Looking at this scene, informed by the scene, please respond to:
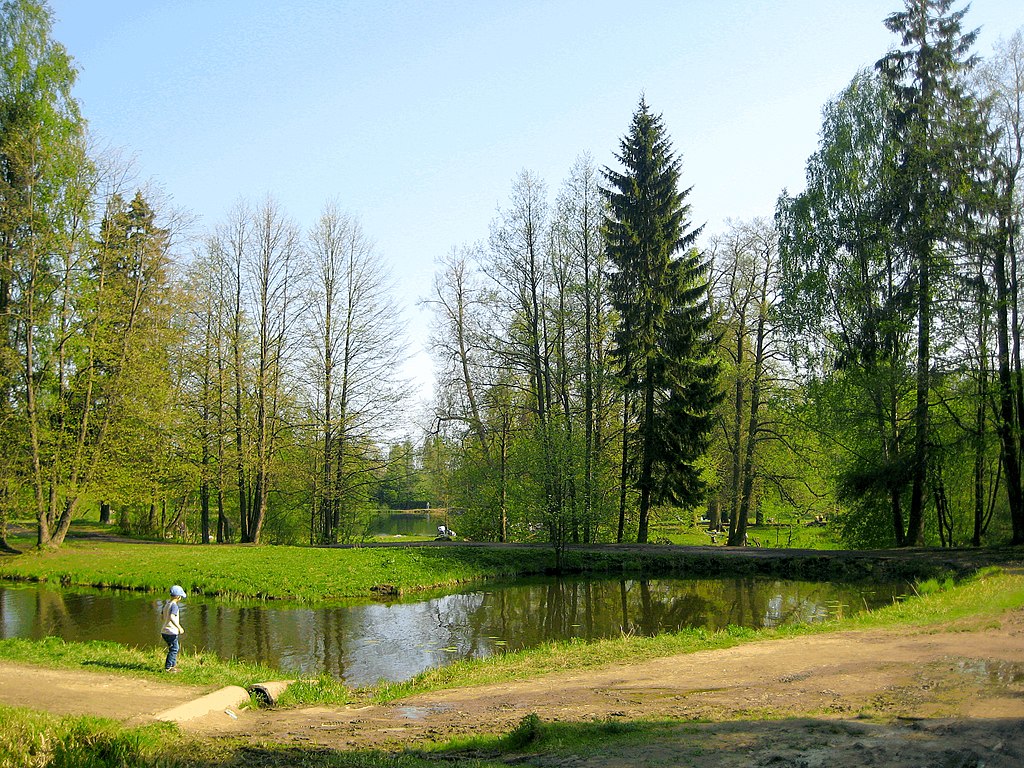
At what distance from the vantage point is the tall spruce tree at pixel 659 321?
30.8 metres

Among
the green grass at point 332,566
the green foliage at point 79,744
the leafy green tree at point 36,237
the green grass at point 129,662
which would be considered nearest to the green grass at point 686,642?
the green grass at point 129,662

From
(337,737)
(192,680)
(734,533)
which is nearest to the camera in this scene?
(337,737)

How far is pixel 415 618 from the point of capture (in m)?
19.2

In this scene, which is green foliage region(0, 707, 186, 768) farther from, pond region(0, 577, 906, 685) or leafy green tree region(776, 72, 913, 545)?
leafy green tree region(776, 72, 913, 545)

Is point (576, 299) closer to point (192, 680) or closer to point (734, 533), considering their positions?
point (734, 533)

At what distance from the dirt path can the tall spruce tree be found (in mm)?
18272

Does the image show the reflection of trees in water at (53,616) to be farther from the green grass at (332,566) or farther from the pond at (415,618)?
the green grass at (332,566)

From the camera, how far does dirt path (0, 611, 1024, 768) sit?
6.62 metres

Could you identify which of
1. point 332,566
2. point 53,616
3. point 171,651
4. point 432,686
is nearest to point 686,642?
point 432,686

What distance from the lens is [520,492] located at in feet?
94.8

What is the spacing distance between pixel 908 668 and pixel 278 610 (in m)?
15.2

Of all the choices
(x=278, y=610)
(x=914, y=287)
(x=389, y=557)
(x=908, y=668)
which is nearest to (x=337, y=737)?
(x=908, y=668)

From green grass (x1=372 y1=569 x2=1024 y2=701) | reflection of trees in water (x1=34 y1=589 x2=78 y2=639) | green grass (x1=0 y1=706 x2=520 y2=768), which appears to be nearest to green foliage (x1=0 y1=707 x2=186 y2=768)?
green grass (x1=0 y1=706 x2=520 y2=768)

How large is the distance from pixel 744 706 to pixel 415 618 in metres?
12.2
